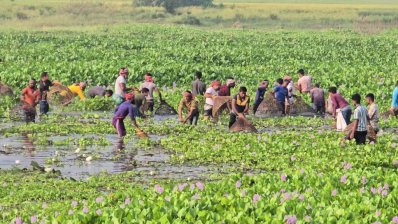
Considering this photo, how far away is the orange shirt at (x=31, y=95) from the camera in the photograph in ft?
96.2

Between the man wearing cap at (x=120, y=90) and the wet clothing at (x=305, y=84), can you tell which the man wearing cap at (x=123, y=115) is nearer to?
the man wearing cap at (x=120, y=90)

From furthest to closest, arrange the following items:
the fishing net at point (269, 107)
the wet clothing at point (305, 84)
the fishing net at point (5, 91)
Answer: the wet clothing at point (305, 84) → the fishing net at point (5, 91) → the fishing net at point (269, 107)

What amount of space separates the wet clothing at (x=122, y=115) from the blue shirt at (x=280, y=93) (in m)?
7.71

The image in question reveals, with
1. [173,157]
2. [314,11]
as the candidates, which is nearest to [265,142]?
[173,157]

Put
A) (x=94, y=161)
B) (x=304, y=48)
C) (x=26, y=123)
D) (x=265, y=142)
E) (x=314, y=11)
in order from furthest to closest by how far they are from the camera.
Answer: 1. (x=314, y=11)
2. (x=304, y=48)
3. (x=26, y=123)
4. (x=265, y=142)
5. (x=94, y=161)

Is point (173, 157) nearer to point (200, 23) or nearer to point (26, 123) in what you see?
point (26, 123)

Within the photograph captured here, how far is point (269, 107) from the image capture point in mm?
32094

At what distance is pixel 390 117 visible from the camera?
30469 millimetres

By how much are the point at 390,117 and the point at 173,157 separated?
9.94 metres

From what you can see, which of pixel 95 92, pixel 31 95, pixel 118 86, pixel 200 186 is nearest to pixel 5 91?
pixel 95 92

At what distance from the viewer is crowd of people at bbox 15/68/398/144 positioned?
25141 millimetres

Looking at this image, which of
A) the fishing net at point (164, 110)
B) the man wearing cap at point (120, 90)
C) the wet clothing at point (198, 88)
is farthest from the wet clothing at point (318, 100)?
the man wearing cap at point (120, 90)

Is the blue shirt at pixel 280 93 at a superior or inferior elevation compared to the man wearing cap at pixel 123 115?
inferior

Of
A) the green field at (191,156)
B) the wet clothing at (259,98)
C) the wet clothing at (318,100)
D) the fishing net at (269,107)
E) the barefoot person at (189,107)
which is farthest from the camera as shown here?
the wet clothing at (318,100)
